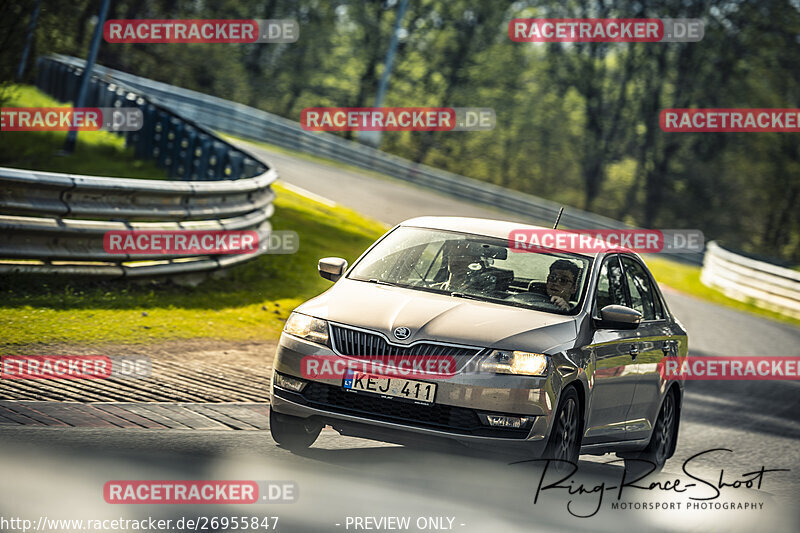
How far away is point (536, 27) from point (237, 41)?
14.5 metres

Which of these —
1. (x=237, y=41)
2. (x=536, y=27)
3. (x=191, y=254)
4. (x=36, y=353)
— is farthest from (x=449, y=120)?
(x=36, y=353)

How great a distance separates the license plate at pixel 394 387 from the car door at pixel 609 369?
4.07ft

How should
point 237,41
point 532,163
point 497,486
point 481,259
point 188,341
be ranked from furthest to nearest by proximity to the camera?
point 532,163 → point 237,41 → point 188,341 → point 481,259 → point 497,486

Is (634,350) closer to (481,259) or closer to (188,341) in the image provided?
(481,259)

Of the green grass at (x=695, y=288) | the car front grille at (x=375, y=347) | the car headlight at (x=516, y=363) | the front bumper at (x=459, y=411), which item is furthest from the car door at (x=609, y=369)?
the green grass at (x=695, y=288)

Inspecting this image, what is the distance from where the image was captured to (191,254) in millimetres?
13555

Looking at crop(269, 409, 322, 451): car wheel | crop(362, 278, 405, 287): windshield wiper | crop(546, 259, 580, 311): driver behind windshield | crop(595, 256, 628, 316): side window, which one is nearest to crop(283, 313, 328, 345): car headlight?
crop(269, 409, 322, 451): car wheel

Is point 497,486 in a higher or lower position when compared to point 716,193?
higher

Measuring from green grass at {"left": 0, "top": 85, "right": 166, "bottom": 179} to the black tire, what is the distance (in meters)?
11.5

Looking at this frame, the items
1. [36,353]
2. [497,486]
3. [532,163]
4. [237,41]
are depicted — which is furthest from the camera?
[532,163]

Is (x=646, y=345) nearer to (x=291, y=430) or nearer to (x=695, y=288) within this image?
(x=291, y=430)

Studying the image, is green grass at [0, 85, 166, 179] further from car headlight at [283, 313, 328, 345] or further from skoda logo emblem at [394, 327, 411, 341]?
skoda logo emblem at [394, 327, 411, 341]

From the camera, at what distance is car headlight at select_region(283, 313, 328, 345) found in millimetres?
7246

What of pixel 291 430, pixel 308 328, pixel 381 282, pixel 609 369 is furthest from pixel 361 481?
pixel 609 369
